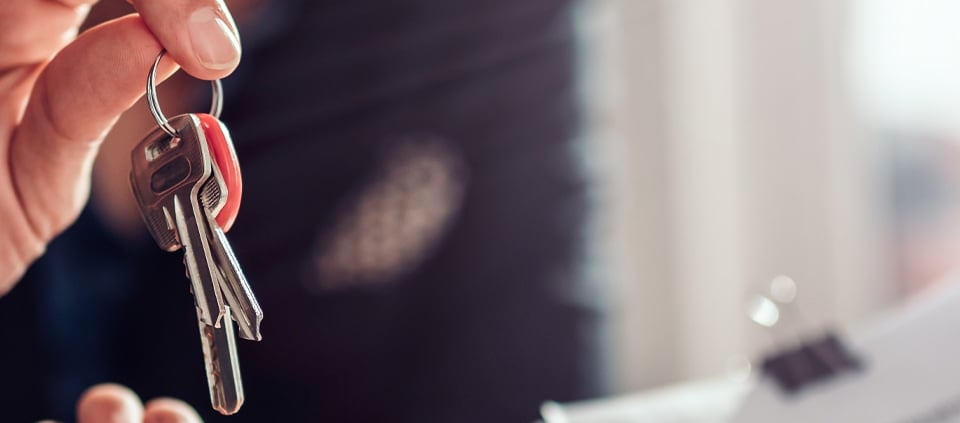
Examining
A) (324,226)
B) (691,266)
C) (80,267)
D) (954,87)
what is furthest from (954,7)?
(80,267)

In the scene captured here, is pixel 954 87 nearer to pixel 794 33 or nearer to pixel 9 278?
pixel 794 33

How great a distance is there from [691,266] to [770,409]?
2.81 feet

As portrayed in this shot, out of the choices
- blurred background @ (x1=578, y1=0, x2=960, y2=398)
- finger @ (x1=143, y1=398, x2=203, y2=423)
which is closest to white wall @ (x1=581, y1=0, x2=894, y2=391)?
blurred background @ (x1=578, y1=0, x2=960, y2=398)

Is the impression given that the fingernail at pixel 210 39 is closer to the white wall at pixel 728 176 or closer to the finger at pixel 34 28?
the finger at pixel 34 28

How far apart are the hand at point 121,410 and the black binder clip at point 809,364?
0.22 metres

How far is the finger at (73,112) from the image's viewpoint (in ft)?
0.82

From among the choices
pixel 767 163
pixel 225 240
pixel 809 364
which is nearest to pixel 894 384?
pixel 809 364

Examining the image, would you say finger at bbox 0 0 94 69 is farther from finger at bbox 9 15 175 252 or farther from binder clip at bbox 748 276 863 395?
binder clip at bbox 748 276 863 395

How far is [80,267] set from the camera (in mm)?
576

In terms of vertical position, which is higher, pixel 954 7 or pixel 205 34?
pixel 205 34

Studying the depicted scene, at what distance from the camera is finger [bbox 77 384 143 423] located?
0.29 m

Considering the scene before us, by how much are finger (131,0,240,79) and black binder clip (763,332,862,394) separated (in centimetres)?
25

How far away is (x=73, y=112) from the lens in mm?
267

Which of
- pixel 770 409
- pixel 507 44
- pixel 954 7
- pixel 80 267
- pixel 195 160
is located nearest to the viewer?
pixel 195 160
